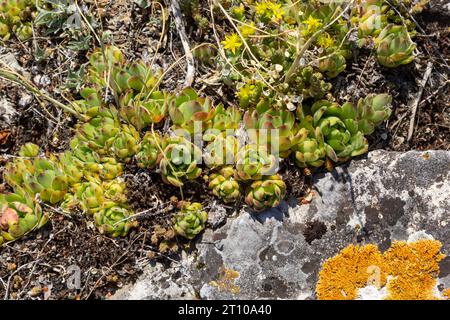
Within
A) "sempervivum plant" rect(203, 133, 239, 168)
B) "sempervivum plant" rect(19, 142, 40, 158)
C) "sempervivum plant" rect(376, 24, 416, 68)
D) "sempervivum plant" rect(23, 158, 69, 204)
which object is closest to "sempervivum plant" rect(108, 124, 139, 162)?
"sempervivum plant" rect(23, 158, 69, 204)

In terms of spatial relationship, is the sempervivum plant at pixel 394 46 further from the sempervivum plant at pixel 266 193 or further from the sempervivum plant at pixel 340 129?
the sempervivum plant at pixel 266 193

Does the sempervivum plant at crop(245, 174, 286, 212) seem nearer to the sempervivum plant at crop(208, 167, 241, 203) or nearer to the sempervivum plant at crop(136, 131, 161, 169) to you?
the sempervivum plant at crop(208, 167, 241, 203)

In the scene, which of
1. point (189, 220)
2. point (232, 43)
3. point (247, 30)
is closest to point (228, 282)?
point (189, 220)

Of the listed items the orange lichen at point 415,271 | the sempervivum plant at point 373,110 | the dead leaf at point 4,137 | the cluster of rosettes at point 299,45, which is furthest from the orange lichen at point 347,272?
the dead leaf at point 4,137

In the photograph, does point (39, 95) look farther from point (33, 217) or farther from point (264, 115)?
point (264, 115)

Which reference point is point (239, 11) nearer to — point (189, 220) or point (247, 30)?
point (247, 30)

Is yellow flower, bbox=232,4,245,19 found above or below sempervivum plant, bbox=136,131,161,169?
above
